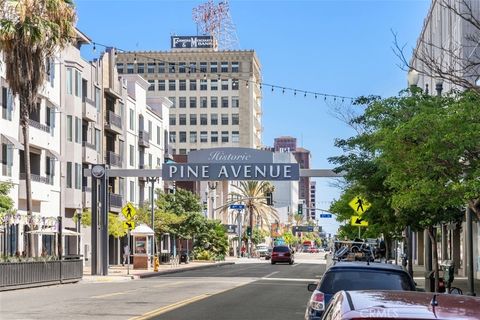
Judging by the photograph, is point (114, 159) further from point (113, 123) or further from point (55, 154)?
point (55, 154)

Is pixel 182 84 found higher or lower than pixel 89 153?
higher

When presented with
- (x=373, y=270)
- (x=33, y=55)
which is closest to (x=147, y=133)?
(x=33, y=55)

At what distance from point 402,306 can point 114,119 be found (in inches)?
A: 2534

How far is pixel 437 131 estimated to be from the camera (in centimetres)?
1945

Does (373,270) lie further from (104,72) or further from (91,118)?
(104,72)

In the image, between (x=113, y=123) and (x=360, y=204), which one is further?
(x=113, y=123)

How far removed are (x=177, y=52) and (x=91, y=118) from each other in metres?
86.2

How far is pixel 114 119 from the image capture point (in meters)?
68.6

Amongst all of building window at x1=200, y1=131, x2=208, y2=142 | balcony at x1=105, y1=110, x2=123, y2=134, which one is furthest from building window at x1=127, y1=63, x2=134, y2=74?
balcony at x1=105, y1=110, x2=123, y2=134

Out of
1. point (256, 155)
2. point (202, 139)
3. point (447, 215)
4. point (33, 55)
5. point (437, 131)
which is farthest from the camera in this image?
point (202, 139)

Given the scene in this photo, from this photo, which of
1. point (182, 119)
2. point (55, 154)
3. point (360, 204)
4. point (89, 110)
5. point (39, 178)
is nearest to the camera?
point (360, 204)

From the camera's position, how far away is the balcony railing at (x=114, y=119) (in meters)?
67.5

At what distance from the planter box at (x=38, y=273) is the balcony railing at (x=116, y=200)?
2737 centimetres

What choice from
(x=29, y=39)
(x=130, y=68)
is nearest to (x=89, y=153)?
(x=29, y=39)
